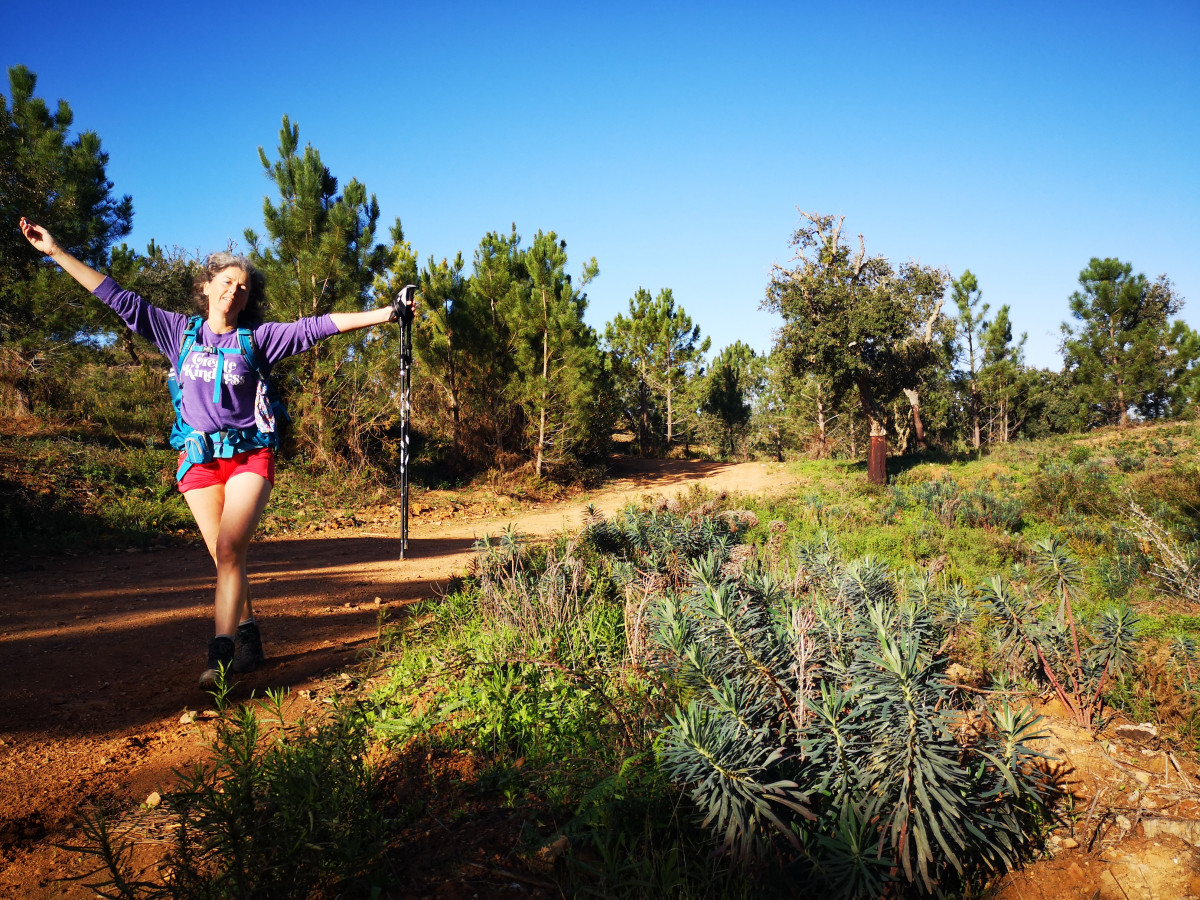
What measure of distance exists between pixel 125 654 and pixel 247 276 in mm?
2177

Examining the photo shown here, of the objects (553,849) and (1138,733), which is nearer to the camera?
(553,849)

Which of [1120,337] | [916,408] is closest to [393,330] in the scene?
[916,408]

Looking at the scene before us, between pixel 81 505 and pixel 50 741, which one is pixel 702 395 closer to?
pixel 81 505

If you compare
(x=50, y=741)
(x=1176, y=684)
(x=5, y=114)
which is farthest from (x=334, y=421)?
(x=1176, y=684)

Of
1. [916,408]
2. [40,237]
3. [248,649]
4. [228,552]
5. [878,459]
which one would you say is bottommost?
[248,649]

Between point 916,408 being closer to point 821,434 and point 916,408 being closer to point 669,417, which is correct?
point 821,434

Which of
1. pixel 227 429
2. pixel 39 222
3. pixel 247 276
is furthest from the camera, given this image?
pixel 39 222

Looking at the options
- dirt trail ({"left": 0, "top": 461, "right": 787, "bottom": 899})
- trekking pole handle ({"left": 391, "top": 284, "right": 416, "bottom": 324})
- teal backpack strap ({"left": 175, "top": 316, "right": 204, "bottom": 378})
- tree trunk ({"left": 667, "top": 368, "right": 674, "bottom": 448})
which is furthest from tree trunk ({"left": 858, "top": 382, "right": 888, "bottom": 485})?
teal backpack strap ({"left": 175, "top": 316, "right": 204, "bottom": 378})

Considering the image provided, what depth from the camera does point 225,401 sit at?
116 inches

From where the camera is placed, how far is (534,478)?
1461cm

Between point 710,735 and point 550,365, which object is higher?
point 550,365

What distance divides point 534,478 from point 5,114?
11.1 meters

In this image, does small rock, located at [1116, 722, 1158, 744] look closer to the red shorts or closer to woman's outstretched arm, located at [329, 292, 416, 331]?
woman's outstretched arm, located at [329, 292, 416, 331]

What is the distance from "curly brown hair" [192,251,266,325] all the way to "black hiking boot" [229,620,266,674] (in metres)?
1.51
